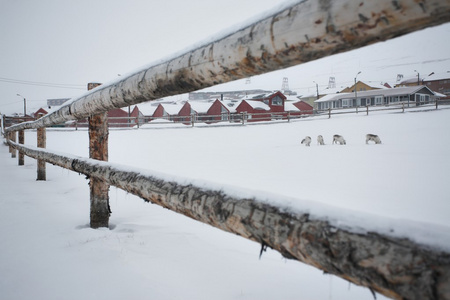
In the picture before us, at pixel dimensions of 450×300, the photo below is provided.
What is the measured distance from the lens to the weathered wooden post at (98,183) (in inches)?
94.0

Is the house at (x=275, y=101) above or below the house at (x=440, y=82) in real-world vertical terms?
below

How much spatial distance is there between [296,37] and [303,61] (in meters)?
0.09

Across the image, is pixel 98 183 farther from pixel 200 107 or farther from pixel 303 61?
pixel 200 107

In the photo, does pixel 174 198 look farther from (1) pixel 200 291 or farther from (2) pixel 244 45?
(2) pixel 244 45

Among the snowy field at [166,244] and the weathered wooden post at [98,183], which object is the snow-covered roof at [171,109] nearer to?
the snowy field at [166,244]

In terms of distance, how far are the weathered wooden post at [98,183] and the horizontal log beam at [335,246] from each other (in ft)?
4.99

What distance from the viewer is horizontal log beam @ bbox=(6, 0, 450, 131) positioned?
1.66ft

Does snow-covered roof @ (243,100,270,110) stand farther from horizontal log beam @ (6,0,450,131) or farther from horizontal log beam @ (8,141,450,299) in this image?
horizontal log beam @ (8,141,450,299)

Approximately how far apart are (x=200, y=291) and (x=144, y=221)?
55.0 inches

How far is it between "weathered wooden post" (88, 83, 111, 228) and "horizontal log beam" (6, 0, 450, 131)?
59.7 inches

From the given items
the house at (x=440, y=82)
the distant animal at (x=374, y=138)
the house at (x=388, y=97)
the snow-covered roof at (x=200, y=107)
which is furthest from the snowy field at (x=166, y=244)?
the house at (x=440, y=82)

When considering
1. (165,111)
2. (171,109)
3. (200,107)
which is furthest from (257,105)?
(165,111)

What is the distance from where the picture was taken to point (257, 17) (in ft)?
2.65

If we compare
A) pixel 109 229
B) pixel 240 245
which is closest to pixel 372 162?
pixel 240 245
